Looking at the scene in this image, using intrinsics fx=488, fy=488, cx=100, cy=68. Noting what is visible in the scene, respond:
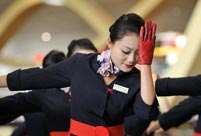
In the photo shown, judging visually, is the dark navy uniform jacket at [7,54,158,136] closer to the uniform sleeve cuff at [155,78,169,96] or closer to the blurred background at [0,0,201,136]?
the uniform sleeve cuff at [155,78,169,96]

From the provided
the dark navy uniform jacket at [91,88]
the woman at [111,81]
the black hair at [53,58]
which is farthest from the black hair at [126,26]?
A: the black hair at [53,58]

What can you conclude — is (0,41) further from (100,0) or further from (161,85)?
(161,85)

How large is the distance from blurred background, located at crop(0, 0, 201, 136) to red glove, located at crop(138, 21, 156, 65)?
1235 millimetres

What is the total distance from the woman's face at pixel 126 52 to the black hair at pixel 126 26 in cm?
1

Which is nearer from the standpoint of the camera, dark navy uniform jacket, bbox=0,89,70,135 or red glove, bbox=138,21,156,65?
red glove, bbox=138,21,156,65

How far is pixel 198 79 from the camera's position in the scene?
1.30 meters

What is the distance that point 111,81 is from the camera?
124 centimetres

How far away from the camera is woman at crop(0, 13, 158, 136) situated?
3.71ft

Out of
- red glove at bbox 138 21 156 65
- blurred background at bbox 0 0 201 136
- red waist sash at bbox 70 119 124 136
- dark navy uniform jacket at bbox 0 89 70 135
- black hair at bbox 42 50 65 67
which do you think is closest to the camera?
red glove at bbox 138 21 156 65

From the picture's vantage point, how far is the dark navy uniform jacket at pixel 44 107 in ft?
5.18

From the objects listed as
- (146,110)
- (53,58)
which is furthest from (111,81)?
(53,58)

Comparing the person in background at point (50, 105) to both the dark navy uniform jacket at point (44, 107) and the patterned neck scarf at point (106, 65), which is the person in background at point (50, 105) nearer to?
the dark navy uniform jacket at point (44, 107)

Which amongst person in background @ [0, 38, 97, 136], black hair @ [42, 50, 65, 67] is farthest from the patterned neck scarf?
black hair @ [42, 50, 65, 67]

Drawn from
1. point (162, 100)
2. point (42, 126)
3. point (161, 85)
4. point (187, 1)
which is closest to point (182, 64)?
point (162, 100)
